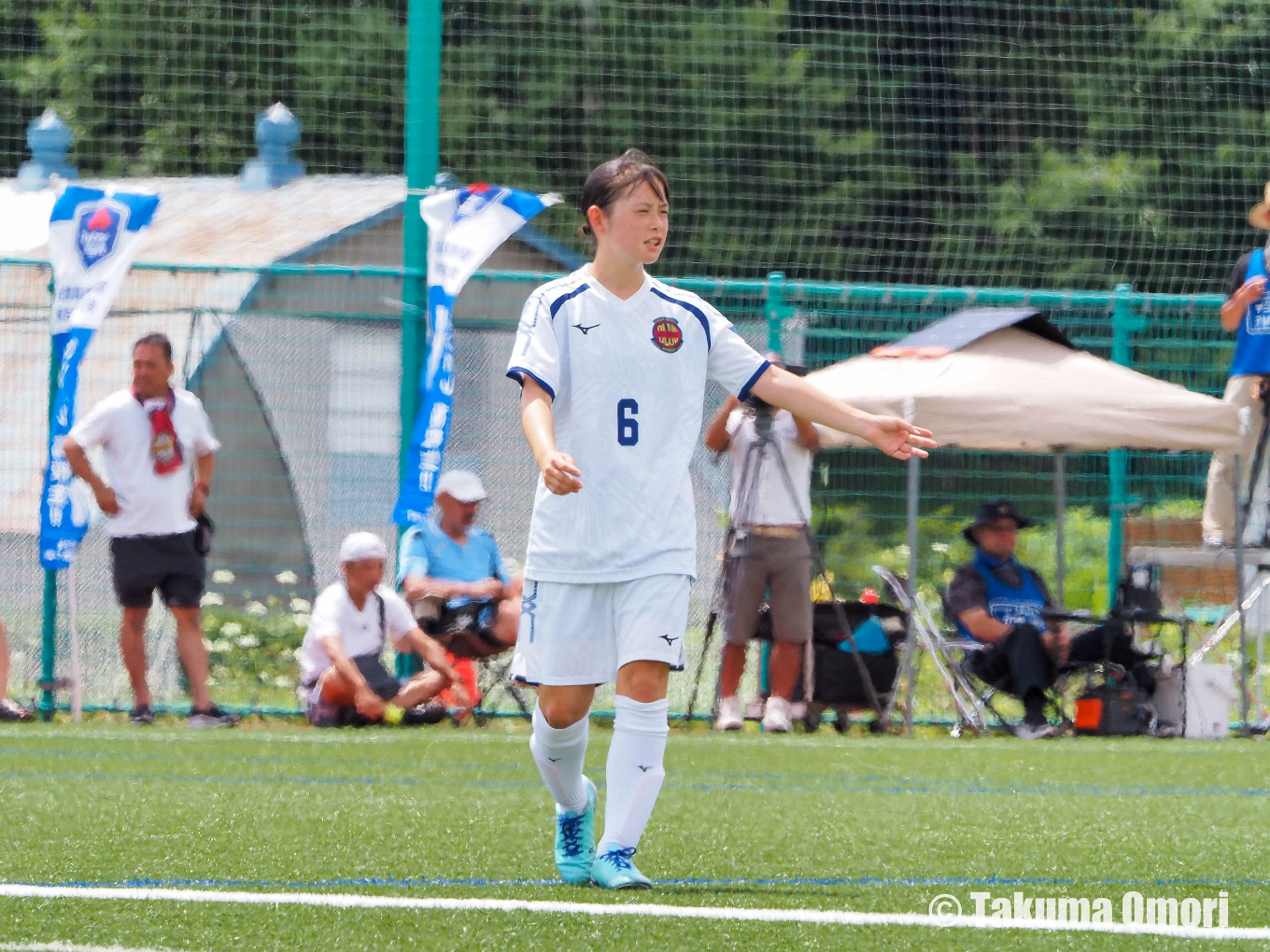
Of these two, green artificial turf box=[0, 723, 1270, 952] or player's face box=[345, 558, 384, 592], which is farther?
player's face box=[345, 558, 384, 592]

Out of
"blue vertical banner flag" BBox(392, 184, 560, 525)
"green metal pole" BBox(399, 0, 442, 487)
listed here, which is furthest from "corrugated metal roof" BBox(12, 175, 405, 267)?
"blue vertical banner flag" BBox(392, 184, 560, 525)

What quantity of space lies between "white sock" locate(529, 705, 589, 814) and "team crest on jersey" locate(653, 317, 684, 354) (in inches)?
36.7

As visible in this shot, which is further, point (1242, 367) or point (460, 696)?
point (1242, 367)

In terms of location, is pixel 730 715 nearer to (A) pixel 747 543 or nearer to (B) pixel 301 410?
(A) pixel 747 543

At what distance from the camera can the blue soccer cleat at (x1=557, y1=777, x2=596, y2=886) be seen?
470 cm

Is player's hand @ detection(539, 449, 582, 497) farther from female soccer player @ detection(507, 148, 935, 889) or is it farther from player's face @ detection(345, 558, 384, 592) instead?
player's face @ detection(345, 558, 384, 592)

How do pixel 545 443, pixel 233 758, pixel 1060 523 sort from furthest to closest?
pixel 1060 523
pixel 233 758
pixel 545 443

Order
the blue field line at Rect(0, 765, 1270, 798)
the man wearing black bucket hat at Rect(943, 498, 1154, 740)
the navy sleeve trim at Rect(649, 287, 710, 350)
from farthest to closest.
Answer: the man wearing black bucket hat at Rect(943, 498, 1154, 740) < the blue field line at Rect(0, 765, 1270, 798) < the navy sleeve trim at Rect(649, 287, 710, 350)

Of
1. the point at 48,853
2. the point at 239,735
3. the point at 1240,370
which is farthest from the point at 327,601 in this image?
the point at 1240,370

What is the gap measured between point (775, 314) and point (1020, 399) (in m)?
1.52

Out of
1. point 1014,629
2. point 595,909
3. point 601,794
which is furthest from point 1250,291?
point 595,909

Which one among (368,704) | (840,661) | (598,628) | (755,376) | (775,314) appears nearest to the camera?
(598,628)

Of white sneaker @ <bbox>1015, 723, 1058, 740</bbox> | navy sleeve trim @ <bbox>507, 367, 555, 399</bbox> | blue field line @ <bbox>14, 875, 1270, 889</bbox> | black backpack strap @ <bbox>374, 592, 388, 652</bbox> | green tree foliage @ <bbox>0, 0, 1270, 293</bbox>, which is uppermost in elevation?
green tree foliage @ <bbox>0, 0, 1270, 293</bbox>

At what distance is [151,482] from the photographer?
9.46 metres
